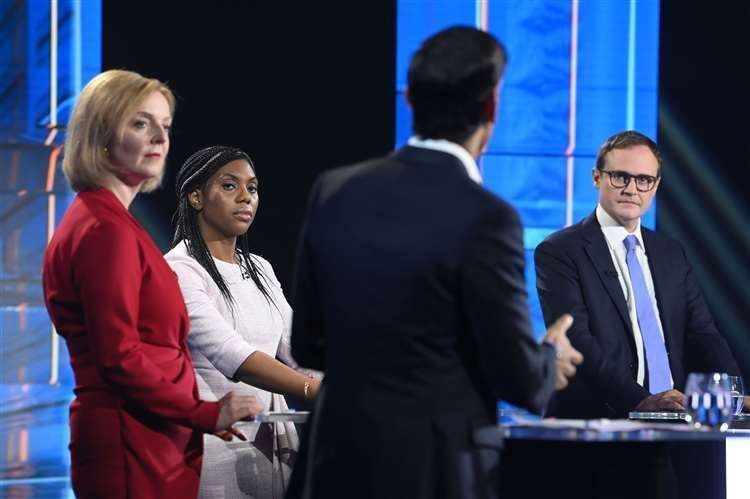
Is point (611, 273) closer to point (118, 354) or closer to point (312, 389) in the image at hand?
point (312, 389)

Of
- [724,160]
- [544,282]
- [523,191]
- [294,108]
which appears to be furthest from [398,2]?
[544,282]

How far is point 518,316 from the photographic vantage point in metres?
1.85

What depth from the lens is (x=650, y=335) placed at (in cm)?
364

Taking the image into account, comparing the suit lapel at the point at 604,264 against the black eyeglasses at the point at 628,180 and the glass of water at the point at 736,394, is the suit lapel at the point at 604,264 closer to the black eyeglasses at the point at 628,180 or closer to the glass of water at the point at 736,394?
the black eyeglasses at the point at 628,180

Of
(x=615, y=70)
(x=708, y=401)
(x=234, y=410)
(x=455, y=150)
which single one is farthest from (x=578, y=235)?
(x=615, y=70)

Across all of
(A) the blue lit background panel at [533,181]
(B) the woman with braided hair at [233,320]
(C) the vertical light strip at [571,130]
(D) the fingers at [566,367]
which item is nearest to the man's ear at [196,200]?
(B) the woman with braided hair at [233,320]

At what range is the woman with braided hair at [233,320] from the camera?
117 inches

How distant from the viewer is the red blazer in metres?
2.27

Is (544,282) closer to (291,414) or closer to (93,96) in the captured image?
(291,414)

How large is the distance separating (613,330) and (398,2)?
7.56 feet

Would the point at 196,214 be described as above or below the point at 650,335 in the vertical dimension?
above

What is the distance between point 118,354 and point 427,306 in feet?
2.31

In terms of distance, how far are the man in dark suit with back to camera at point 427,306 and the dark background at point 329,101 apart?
337 cm

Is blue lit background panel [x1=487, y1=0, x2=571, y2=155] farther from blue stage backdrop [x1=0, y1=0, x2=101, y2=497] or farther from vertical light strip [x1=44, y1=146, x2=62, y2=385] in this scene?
vertical light strip [x1=44, y1=146, x2=62, y2=385]
